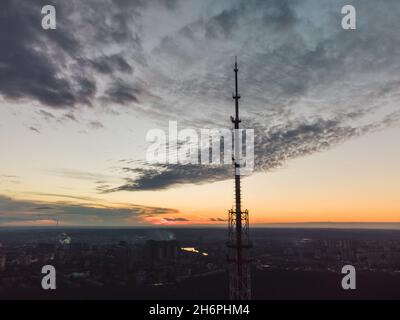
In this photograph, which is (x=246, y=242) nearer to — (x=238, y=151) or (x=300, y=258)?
(x=238, y=151)

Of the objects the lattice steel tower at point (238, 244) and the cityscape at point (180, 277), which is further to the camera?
the cityscape at point (180, 277)

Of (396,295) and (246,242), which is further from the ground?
(246,242)

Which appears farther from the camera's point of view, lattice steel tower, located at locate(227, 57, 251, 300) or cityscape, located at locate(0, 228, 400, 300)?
cityscape, located at locate(0, 228, 400, 300)

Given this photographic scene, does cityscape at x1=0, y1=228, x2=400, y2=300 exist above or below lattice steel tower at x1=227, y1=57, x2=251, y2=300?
below

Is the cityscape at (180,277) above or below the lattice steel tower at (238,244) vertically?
below

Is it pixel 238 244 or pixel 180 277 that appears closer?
pixel 238 244

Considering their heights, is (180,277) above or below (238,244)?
below

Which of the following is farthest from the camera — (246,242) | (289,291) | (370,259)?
(370,259)

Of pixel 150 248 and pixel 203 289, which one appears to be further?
pixel 150 248
